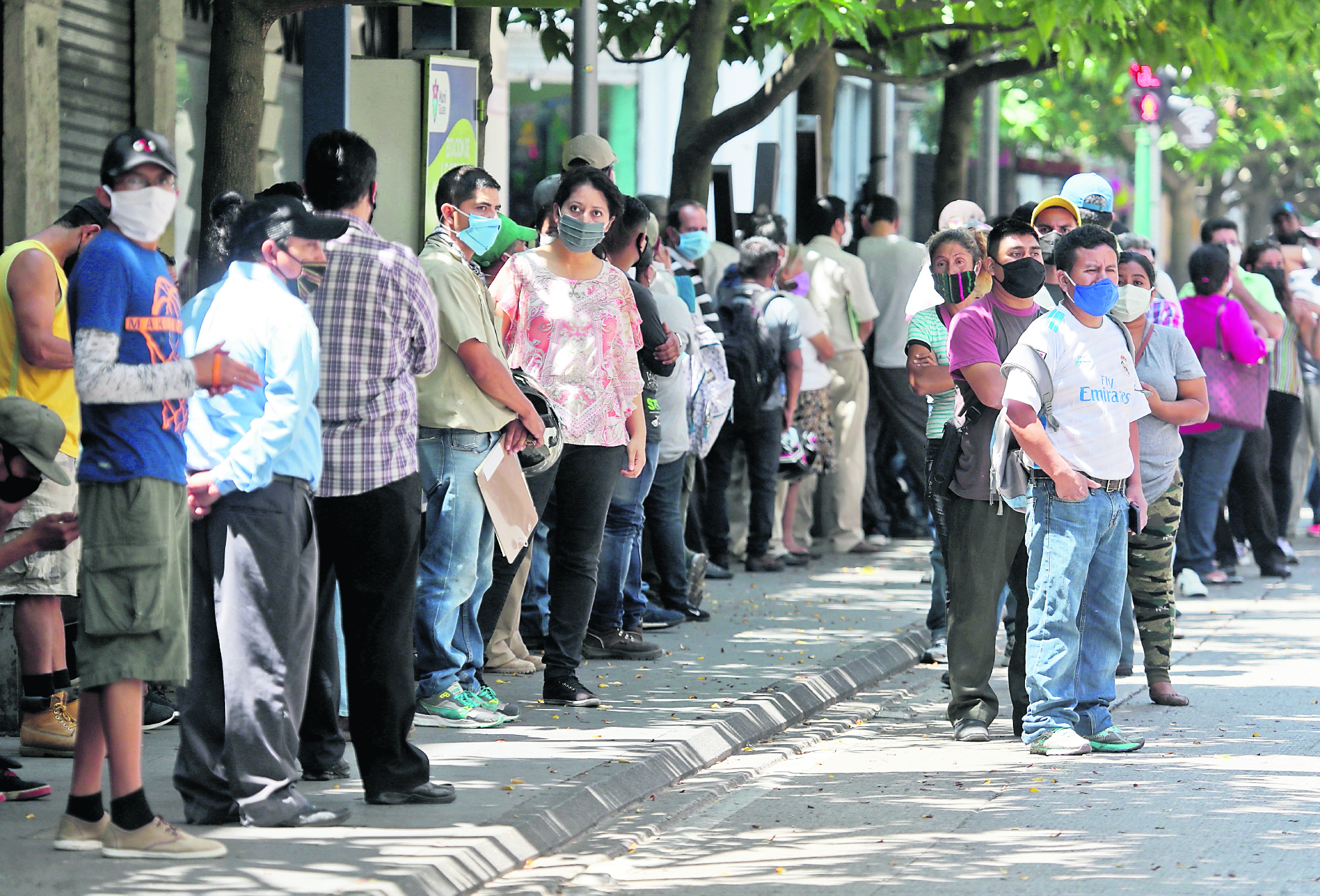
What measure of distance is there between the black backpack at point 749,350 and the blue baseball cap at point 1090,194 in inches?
115

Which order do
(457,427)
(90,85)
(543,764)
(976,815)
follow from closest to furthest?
(976,815) → (543,764) → (457,427) → (90,85)

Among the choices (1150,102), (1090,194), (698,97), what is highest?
(1150,102)

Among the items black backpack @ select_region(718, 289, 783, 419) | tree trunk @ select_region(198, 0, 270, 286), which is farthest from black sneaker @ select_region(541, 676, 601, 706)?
black backpack @ select_region(718, 289, 783, 419)

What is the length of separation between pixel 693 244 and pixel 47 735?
5.41 m

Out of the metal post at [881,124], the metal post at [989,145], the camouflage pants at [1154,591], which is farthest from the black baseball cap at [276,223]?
the metal post at [989,145]

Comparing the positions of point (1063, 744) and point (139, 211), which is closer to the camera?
point (139, 211)

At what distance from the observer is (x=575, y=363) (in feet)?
25.7

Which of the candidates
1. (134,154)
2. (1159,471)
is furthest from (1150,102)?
(134,154)

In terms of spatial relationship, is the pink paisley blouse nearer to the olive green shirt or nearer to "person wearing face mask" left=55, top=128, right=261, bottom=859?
the olive green shirt

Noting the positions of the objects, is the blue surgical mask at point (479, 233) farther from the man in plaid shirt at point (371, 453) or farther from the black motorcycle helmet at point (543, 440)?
the man in plaid shirt at point (371, 453)

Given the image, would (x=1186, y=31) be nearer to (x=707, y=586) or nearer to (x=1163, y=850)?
(x=707, y=586)

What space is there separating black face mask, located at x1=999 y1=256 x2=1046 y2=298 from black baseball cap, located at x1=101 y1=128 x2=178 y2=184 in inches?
137

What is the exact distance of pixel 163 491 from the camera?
5.34m

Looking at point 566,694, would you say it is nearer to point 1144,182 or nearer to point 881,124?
point 881,124
